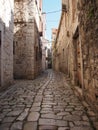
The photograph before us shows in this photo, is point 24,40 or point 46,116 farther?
point 24,40

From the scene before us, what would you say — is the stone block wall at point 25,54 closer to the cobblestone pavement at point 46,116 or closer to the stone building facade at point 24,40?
the stone building facade at point 24,40

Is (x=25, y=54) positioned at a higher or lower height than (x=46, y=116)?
higher

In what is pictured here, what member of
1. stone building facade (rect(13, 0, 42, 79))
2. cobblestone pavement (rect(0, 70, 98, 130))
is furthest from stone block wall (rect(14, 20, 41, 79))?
cobblestone pavement (rect(0, 70, 98, 130))

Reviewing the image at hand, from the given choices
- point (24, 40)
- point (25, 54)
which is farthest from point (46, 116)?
point (24, 40)

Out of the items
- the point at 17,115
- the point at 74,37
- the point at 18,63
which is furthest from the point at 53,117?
the point at 18,63

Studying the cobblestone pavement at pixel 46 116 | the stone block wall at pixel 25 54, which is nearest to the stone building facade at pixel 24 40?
the stone block wall at pixel 25 54

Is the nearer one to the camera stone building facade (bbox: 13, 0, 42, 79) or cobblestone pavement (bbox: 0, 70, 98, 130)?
cobblestone pavement (bbox: 0, 70, 98, 130)

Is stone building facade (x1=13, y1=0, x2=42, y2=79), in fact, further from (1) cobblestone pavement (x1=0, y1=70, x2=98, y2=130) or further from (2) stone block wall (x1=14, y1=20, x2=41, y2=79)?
(1) cobblestone pavement (x1=0, y1=70, x2=98, y2=130)

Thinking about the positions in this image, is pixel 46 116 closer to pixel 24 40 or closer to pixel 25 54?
pixel 25 54

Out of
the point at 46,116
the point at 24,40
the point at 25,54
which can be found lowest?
the point at 46,116

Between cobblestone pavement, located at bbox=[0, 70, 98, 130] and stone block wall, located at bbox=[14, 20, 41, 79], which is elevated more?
stone block wall, located at bbox=[14, 20, 41, 79]

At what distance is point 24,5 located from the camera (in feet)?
39.1

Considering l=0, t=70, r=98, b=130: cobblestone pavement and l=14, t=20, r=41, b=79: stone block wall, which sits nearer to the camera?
l=0, t=70, r=98, b=130: cobblestone pavement

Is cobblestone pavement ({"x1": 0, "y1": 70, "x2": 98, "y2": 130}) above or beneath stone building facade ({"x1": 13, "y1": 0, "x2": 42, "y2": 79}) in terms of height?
beneath
